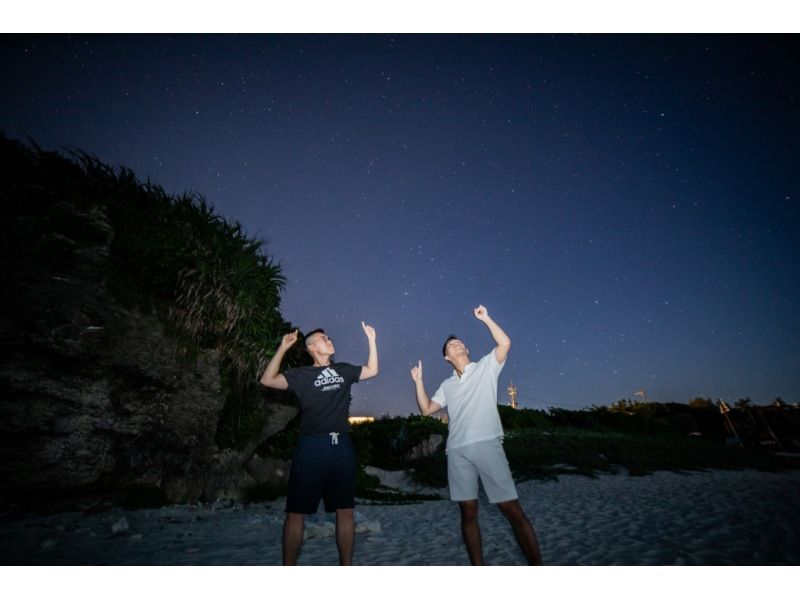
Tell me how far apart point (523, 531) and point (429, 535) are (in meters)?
2.65

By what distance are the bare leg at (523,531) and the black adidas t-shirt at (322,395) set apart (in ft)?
5.47

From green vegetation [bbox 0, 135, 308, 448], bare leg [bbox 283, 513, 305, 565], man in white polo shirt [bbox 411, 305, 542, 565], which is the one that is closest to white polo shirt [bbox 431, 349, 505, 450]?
man in white polo shirt [bbox 411, 305, 542, 565]

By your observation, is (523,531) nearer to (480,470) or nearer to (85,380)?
(480,470)

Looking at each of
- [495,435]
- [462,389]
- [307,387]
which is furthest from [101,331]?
[495,435]

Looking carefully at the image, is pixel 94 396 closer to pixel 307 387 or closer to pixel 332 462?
pixel 307 387

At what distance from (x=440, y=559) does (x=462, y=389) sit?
2045 millimetres

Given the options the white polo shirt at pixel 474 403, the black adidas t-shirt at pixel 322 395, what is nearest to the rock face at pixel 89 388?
the black adidas t-shirt at pixel 322 395

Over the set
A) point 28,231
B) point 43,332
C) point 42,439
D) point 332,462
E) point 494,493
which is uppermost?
point 28,231

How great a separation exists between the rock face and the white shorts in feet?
17.2

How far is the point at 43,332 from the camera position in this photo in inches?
217

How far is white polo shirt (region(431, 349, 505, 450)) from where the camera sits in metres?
3.61

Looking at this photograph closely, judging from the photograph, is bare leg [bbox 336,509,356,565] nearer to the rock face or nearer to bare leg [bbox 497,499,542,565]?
bare leg [bbox 497,499,542,565]

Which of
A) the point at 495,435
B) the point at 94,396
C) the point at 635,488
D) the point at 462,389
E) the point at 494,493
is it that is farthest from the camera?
the point at 635,488

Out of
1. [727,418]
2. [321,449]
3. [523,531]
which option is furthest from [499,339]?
[727,418]
